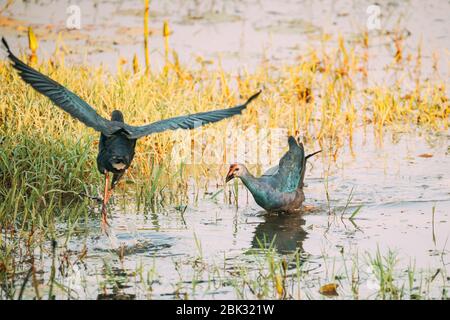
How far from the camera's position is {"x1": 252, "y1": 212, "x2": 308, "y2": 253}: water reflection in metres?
6.64

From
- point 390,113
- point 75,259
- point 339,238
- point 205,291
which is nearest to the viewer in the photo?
point 205,291

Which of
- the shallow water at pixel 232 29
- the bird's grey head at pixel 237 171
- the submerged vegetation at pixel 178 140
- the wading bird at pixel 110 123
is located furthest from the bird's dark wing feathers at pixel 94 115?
the shallow water at pixel 232 29

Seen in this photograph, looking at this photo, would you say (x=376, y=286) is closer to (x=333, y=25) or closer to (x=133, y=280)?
(x=133, y=280)

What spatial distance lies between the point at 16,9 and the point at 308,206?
718 centimetres

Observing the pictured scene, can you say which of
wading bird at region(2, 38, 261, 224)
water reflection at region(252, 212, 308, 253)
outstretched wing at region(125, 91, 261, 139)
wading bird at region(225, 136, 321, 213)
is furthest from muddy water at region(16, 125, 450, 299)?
outstretched wing at region(125, 91, 261, 139)

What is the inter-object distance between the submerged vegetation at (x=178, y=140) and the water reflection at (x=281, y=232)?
12.2 inches

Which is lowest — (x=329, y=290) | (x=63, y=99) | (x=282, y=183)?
(x=329, y=290)

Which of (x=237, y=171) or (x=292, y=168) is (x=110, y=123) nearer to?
(x=237, y=171)

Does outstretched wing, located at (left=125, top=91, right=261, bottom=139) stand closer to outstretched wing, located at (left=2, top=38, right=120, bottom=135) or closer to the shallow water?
outstretched wing, located at (left=2, top=38, right=120, bottom=135)

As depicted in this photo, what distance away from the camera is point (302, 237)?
6.87 metres

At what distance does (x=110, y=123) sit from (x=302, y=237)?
64.7 inches

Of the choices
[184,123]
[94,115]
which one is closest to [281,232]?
[184,123]
